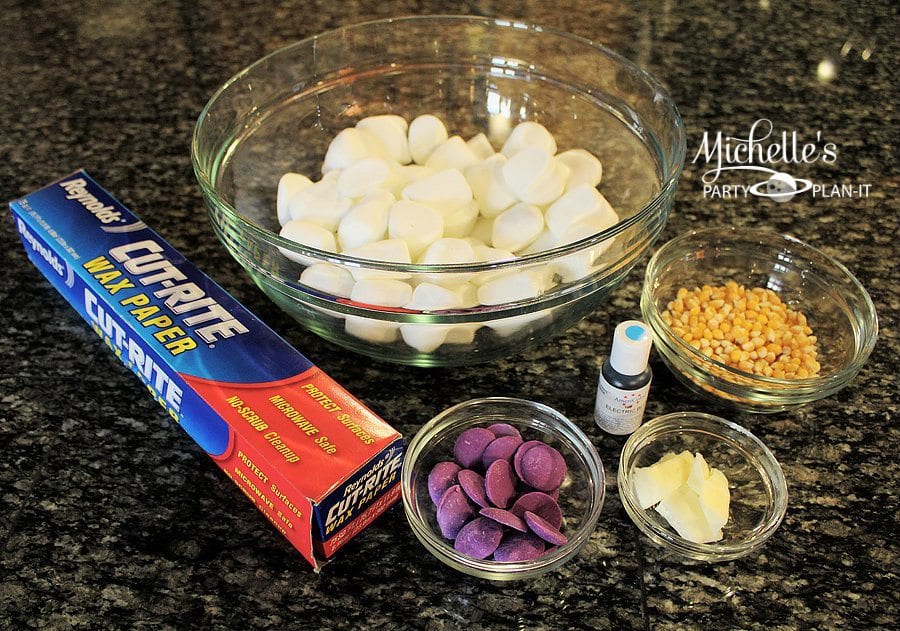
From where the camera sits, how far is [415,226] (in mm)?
1006

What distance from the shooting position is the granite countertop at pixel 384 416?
847mm

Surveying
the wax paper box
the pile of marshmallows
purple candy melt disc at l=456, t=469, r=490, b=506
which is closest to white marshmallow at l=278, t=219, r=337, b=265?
the pile of marshmallows

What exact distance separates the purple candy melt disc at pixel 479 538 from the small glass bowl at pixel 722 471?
0.17 metres

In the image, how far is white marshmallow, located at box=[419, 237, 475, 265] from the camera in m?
0.97

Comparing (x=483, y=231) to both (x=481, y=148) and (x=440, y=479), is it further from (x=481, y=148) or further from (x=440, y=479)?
(x=440, y=479)

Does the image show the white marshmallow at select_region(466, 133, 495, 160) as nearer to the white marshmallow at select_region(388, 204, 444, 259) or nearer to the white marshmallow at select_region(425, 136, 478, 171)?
the white marshmallow at select_region(425, 136, 478, 171)

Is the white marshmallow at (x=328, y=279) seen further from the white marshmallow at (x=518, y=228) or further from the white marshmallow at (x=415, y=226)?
the white marshmallow at (x=518, y=228)

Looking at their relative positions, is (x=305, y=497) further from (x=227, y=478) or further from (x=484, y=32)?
(x=484, y=32)

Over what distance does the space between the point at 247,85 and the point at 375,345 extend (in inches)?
18.0

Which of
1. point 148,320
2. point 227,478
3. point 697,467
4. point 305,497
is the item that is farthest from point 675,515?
point 148,320

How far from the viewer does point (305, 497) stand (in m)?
0.80

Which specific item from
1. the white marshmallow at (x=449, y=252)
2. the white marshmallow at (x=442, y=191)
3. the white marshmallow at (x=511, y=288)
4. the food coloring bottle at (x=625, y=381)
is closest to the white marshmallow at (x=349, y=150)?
the white marshmallow at (x=442, y=191)

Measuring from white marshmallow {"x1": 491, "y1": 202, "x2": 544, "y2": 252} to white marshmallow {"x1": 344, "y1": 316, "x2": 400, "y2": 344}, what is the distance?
181 millimetres

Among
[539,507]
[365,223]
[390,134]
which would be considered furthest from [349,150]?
[539,507]
